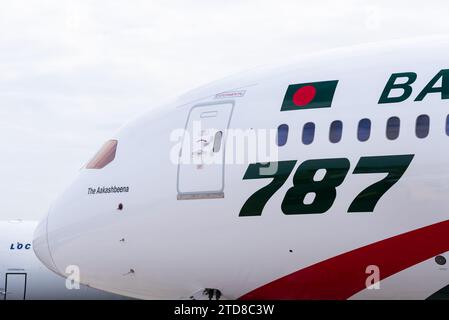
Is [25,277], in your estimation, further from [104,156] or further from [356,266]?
[356,266]

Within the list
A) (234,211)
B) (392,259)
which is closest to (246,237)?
(234,211)

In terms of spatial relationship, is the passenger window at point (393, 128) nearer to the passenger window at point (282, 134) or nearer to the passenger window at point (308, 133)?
the passenger window at point (308, 133)

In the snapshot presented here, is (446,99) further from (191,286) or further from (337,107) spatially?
(191,286)

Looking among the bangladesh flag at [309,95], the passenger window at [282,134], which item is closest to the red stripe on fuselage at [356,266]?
the passenger window at [282,134]

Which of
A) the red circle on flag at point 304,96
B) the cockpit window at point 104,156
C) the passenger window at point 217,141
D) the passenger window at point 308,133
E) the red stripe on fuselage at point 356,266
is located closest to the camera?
the red stripe on fuselage at point 356,266

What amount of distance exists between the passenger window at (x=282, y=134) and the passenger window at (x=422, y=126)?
168 cm

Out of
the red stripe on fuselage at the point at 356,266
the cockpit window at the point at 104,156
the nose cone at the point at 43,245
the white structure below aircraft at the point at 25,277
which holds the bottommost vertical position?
the red stripe on fuselage at the point at 356,266

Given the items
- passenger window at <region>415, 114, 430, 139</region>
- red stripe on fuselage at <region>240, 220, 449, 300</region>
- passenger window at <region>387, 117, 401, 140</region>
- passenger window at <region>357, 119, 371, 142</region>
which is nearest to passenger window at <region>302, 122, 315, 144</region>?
passenger window at <region>357, 119, 371, 142</region>

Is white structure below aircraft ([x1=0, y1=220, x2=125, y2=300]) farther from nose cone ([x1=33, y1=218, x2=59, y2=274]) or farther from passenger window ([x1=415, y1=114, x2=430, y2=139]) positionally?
passenger window ([x1=415, y1=114, x2=430, y2=139])

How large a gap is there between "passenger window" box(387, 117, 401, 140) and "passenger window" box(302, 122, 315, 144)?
3.20ft

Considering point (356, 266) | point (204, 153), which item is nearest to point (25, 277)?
point (204, 153)

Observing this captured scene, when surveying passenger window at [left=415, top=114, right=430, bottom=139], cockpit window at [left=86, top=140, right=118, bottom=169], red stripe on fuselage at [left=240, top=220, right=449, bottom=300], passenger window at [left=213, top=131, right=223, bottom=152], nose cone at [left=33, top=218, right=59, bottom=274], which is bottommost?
red stripe on fuselage at [left=240, top=220, right=449, bottom=300]

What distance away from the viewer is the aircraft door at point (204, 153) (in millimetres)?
11008

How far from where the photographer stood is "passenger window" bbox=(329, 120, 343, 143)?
33.4 feet
